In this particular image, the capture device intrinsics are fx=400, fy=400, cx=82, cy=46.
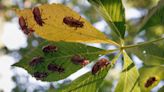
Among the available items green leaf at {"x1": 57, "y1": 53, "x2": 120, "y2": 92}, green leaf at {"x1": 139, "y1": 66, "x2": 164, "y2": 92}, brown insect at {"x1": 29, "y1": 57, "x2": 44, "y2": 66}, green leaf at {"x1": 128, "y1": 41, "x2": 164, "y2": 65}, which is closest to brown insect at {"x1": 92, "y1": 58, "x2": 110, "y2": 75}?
green leaf at {"x1": 57, "y1": 53, "x2": 120, "y2": 92}

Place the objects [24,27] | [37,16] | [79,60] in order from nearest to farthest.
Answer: [37,16] < [79,60] < [24,27]

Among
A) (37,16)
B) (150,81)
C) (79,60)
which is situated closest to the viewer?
(37,16)

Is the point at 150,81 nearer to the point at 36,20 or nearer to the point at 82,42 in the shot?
the point at 82,42

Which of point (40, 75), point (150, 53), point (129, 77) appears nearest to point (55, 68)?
point (40, 75)

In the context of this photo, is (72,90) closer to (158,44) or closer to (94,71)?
(94,71)

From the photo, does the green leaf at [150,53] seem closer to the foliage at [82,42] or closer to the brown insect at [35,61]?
the foliage at [82,42]
